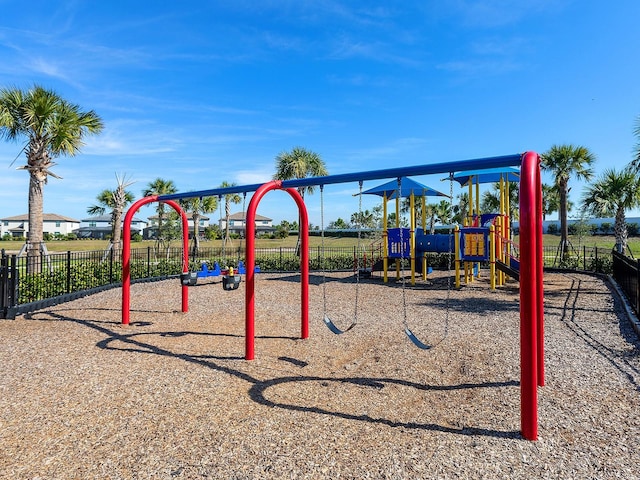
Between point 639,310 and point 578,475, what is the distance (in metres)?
5.95

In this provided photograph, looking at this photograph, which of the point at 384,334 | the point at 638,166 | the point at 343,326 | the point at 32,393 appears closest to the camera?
the point at 32,393

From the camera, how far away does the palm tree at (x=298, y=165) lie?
2500cm

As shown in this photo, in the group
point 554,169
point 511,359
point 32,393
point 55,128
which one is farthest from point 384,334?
point 554,169

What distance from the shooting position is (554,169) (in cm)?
2111

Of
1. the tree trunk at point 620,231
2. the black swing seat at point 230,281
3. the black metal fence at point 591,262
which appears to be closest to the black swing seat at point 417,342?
the black swing seat at point 230,281

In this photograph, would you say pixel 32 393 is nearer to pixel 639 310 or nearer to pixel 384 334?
pixel 384 334

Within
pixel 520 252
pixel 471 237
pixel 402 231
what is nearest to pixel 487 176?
pixel 471 237

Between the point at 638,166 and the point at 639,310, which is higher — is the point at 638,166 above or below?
above

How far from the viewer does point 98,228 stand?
89.9 m

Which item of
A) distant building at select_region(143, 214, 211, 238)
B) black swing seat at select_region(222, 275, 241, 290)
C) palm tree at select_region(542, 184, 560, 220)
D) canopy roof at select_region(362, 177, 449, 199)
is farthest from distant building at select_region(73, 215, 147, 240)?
black swing seat at select_region(222, 275, 241, 290)

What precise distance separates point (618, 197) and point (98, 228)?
9521cm

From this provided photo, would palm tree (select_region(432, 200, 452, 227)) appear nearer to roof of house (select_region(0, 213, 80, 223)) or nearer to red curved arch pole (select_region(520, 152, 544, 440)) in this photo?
red curved arch pole (select_region(520, 152, 544, 440))

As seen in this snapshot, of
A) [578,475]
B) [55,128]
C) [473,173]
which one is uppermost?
[55,128]

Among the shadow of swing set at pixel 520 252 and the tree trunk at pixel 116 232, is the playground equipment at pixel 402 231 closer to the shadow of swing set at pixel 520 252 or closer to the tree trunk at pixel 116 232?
the shadow of swing set at pixel 520 252
